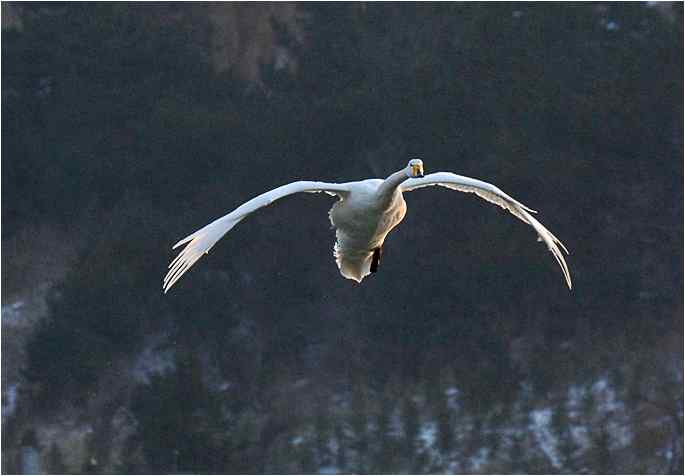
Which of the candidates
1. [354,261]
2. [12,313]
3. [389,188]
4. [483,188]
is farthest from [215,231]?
[12,313]

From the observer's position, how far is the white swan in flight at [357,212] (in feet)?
46.7

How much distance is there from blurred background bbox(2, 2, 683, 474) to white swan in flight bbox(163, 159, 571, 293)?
55.3 ft

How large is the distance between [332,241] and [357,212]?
19.8m

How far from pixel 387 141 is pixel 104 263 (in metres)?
5.01

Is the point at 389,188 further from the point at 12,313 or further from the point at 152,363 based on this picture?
the point at 12,313

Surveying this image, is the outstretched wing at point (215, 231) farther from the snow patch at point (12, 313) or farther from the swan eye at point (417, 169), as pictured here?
the snow patch at point (12, 313)

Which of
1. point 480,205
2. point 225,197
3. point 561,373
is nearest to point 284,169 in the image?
point 225,197

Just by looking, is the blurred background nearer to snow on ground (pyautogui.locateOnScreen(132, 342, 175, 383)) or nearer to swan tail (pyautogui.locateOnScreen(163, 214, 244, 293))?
snow on ground (pyautogui.locateOnScreen(132, 342, 175, 383))

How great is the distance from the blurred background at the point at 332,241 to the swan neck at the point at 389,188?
17489 millimetres

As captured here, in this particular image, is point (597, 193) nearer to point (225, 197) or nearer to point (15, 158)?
point (225, 197)

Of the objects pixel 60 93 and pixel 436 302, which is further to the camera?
pixel 60 93

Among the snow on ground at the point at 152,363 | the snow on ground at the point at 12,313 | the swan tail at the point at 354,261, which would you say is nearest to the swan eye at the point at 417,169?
the swan tail at the point at 354,261

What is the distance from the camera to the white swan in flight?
1423 centimetres

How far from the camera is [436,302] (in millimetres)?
34531
